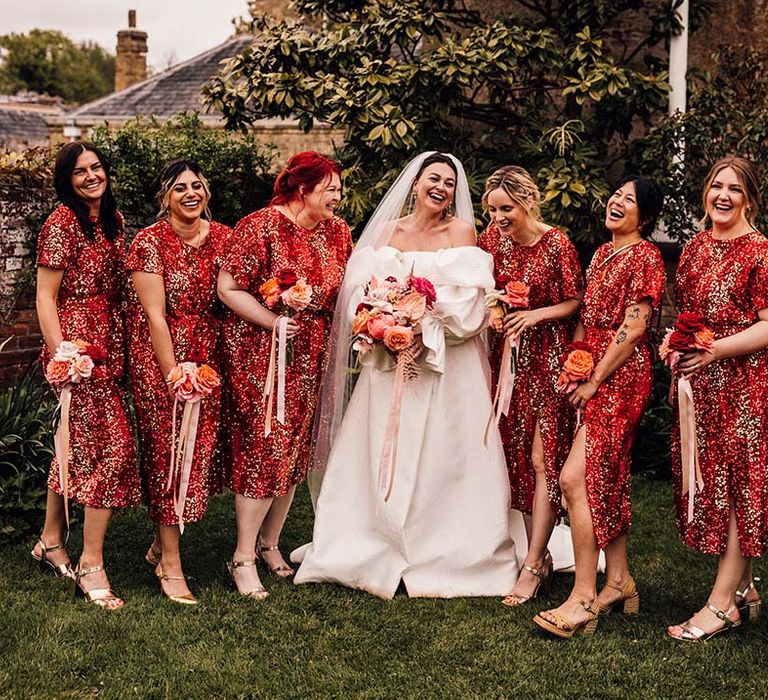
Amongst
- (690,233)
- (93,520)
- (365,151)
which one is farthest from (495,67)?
(93,520)

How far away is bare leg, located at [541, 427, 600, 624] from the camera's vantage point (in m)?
4.43

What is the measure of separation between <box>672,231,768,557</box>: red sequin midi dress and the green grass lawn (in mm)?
560

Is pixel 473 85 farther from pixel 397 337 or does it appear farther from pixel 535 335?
pixel 397 337

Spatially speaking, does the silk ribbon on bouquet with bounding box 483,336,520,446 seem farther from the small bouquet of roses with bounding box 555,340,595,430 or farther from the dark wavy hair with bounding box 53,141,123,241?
the dark wavy hair with bounding box 53,141,123,241

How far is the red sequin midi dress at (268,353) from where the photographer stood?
483 cm

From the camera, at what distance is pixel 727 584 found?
439 cm

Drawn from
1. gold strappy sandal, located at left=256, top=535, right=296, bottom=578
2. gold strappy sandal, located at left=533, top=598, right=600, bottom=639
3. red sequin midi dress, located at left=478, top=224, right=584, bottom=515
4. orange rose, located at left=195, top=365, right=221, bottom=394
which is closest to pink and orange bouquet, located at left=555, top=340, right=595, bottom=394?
red sequin midi dress, located at left=478, top=224, right=584, bottom=515

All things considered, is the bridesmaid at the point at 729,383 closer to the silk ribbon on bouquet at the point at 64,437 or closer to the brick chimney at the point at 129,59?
the silk ribbon on bouquet at the point at 64,437

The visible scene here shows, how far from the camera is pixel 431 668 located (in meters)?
4.09

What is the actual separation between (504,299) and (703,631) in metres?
1.82

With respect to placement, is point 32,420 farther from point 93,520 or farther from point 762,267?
point 762,267

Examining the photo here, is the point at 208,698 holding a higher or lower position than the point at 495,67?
lower

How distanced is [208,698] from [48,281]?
212 centimetres

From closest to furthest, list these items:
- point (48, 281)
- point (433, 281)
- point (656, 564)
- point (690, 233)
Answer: point (48, 281), point (433, 281), point (656, 564), point (690, 233)
